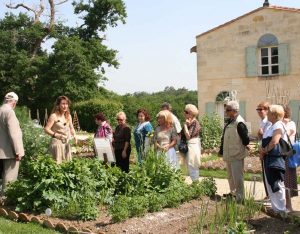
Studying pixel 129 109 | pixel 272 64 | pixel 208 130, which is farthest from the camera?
pixel 129 109

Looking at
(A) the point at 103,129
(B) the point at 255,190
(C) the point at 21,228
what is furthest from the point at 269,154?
(A) the point at 103,129

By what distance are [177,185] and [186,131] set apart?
124 centimetres

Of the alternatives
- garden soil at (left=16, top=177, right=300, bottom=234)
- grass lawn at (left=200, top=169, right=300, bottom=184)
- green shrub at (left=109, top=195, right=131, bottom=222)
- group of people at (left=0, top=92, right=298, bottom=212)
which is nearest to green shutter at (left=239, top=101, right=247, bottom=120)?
grass lawn at (left=200, top=169, right=300, bottom=184)

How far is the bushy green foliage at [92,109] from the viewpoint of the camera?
28078 mm

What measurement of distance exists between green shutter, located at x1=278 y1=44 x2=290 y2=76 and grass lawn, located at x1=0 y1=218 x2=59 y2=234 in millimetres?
17108

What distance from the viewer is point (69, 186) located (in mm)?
6848

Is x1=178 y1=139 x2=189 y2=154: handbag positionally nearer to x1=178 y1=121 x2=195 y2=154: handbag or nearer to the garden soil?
x1=178 y1=121 x2=195 y2=154: handbag

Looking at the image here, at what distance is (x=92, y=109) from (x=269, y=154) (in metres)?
23.2

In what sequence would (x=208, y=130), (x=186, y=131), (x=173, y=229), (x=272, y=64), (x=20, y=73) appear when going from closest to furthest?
(x=173, y=229)
(x=186, y=131)
(x=208, y=130)
(x=272, y=64)
(x=20, y=73)

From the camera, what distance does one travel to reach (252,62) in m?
22.0

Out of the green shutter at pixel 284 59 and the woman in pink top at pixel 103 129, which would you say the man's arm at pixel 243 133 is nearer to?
the woman in pink top at pixel 103 129

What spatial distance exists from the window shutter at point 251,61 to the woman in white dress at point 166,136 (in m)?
14.4

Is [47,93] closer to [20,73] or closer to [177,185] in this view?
[20,73]

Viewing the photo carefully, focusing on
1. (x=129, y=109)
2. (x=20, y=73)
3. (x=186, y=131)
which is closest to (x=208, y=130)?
(x=186, y=131)
